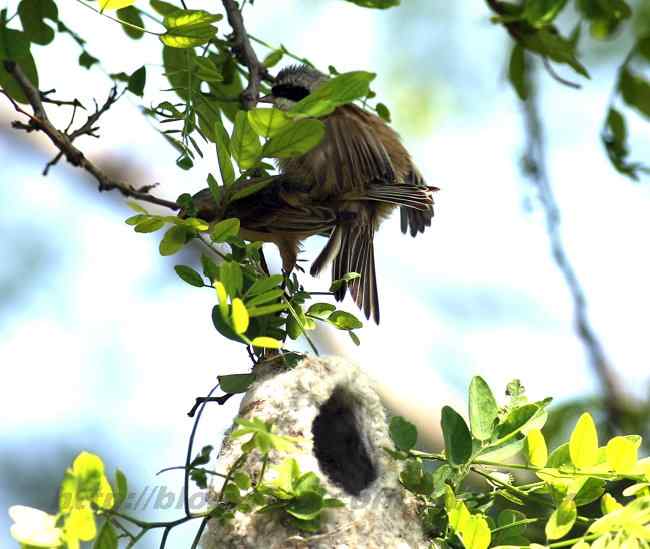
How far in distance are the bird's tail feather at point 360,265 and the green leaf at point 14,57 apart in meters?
0.68

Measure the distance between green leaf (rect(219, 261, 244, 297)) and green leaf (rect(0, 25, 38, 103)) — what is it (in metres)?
0.72

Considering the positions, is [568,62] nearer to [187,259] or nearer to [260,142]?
[260,142]

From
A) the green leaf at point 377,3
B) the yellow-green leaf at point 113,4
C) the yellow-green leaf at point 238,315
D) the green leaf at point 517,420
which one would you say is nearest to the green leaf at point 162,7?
the green leaf at point 377,3

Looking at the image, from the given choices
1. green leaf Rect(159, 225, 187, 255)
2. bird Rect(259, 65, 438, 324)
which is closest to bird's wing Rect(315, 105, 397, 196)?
bird Rect(259, 65, 438, 324)

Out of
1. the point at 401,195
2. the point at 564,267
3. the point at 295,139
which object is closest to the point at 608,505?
the point at 295,139

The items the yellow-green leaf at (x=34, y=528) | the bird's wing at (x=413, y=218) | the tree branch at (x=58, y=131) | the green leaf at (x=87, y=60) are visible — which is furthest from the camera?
the bird's wing at (x=413, y=218)

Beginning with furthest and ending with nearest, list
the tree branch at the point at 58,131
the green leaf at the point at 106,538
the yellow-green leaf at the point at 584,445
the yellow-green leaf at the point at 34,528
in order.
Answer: the tree branch at the point at 58,131 → the yellow-green leaf at the point at 584,445 → the green leaf at the point at 106,538 → the yellow-green leaf at the point at 34,528

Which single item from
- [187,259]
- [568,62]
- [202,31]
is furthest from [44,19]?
[187,259]

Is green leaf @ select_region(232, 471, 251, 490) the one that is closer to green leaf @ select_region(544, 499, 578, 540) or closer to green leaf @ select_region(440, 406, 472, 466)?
green leaf @ select_region(440, 406, 472, 466)

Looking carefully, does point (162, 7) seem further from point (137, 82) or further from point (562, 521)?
point (562, 521)

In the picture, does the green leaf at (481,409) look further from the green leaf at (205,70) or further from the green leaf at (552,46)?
the green leaf at (552,46)

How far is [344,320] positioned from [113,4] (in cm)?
61

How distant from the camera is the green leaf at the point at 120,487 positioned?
127 cm

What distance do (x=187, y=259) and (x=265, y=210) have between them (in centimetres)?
213
